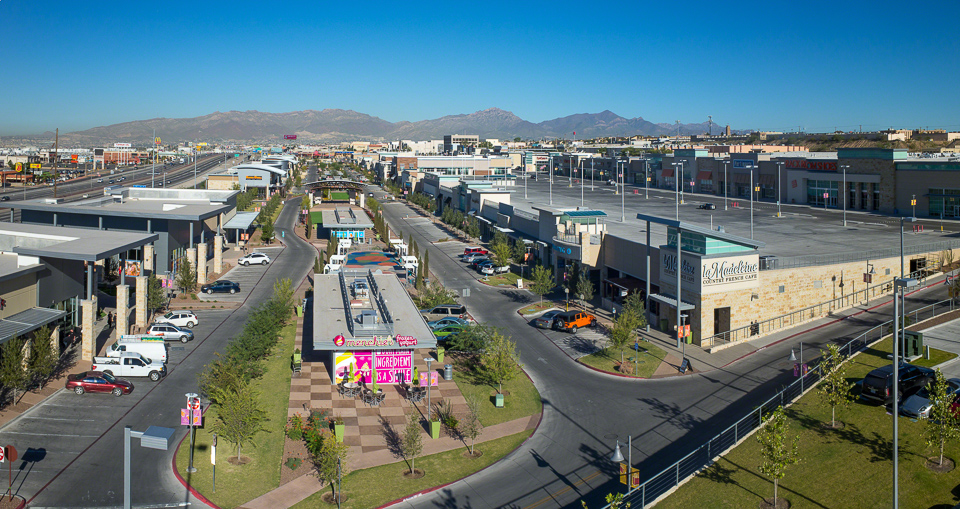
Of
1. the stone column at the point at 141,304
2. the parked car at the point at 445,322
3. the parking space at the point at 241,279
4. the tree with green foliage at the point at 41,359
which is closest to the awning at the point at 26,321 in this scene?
the tree with green foliage at the point at 41,359

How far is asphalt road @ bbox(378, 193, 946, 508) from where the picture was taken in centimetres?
2355

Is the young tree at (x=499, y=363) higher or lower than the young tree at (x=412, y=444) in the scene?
higher

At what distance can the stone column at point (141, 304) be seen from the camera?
43.2 m

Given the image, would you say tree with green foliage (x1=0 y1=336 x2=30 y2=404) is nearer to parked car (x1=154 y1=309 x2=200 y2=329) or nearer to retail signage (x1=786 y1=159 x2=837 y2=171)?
parked car (x1=154 y1=309 x2=200 y2=329)

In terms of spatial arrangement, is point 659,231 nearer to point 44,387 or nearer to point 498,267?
point 498,267

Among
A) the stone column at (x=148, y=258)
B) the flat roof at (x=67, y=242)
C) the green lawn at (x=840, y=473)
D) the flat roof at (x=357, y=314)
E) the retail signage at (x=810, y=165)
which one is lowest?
the green lawn at (x=840, y=473)

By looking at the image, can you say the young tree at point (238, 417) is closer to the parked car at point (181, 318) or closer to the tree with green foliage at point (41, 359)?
the tree with green foliage at point (41, 359)

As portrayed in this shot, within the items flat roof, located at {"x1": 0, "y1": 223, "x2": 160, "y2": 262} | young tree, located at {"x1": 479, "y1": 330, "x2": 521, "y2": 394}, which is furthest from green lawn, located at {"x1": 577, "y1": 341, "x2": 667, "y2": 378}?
flat roof, located at {"x1": 0, "y1": 223, "x2": 160, "y2": 262}

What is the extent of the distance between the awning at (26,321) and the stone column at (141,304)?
7.51 metres

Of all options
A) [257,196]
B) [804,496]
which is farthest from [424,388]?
[257,196]

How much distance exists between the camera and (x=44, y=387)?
3222 cm

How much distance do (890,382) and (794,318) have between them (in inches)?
611

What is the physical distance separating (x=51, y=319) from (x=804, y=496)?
33485mm

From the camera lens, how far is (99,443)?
87.1ft
